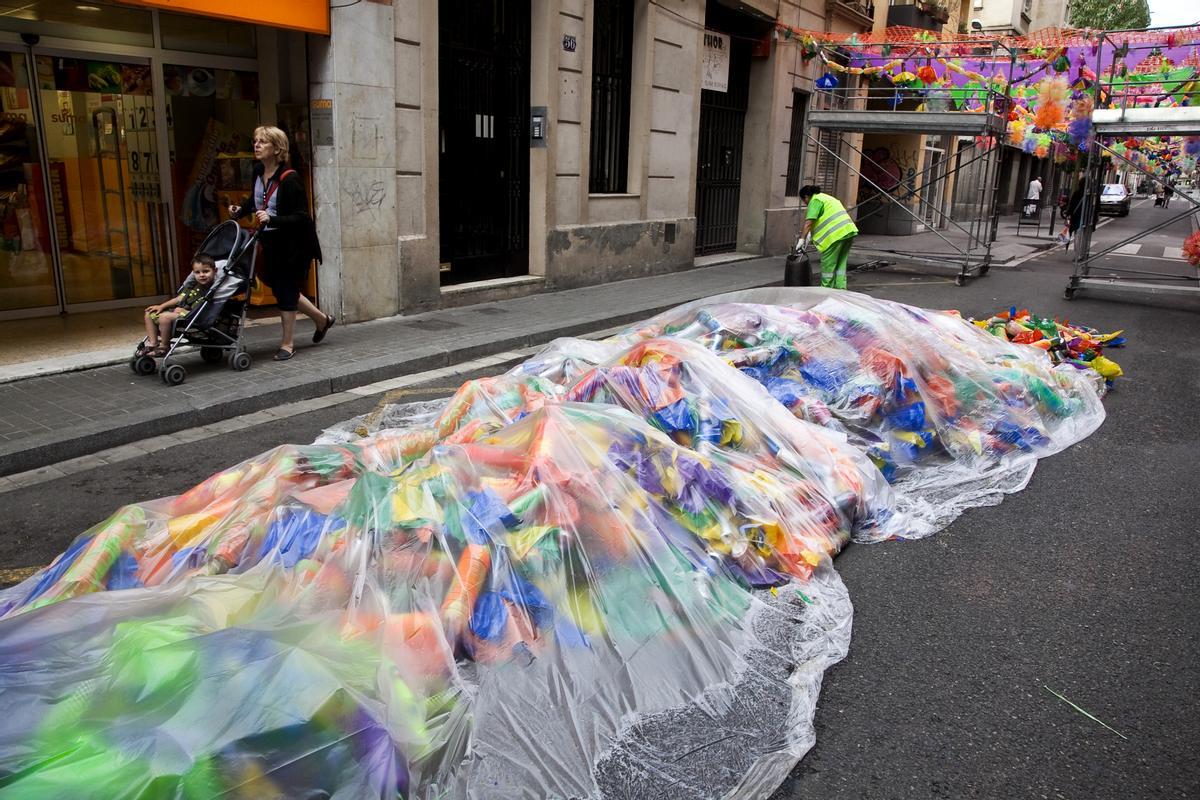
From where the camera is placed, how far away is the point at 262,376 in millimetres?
6406

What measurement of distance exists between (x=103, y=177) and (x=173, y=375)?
3349 millimetres

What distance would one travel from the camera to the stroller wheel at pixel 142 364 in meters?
6.23

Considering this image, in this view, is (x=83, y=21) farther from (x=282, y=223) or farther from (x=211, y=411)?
(x=211, y=411)

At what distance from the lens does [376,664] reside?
221 centimetres

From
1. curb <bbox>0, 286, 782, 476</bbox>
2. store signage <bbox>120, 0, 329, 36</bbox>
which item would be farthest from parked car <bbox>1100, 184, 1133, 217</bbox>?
store signage <bbox>120, 0, 329, 36</bbox>

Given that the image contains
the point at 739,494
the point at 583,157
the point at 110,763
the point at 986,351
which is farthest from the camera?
the point at 583,157

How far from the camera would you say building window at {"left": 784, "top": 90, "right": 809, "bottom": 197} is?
1717cm

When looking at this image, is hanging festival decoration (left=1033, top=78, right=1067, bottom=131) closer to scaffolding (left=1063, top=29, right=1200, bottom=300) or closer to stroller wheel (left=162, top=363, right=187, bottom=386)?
scaffolding (left=1063, top=29, right=1200, bottom=300)

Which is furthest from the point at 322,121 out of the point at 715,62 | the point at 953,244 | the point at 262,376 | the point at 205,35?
the point at 953,244

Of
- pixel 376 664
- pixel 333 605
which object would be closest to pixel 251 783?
pixel 376 664

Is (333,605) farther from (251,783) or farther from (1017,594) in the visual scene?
(1017,594)

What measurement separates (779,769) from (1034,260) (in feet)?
58.5

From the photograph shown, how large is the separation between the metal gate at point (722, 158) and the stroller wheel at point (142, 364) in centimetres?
1012

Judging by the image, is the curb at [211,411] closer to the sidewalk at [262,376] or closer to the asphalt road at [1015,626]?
the sidewalk at [262,376]
